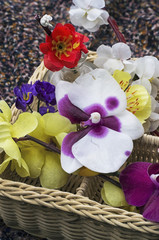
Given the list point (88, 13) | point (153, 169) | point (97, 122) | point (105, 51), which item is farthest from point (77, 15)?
point (153, 169)

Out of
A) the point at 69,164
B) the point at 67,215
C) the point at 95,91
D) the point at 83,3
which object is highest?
the point at 83,3

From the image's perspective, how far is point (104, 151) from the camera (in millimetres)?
857

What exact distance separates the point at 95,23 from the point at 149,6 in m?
0.91

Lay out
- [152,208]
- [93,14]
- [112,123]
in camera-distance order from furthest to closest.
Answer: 1. [93,14]
2. [112,123]
3. [152,208]

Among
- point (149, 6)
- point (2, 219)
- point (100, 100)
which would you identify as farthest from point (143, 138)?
point (149, 6)

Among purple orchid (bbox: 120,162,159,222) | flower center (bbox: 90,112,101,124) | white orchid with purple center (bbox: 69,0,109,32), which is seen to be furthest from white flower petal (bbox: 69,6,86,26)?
purple orchid (bbox: 120,162,159,222)

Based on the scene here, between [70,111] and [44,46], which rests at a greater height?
[44,46]

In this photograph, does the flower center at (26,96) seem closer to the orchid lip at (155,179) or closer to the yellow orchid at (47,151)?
the yellow orchid at (47,151)

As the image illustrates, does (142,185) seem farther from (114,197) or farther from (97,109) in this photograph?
(97,109)

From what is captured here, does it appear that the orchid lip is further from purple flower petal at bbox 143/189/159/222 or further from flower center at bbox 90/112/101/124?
flower center at bbox 90/112/101/124

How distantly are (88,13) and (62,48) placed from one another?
6.8 inches

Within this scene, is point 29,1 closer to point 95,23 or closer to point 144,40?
point 144,40

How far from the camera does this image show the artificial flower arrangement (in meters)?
0.85

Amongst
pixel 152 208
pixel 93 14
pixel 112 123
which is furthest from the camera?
pixel 93 14
